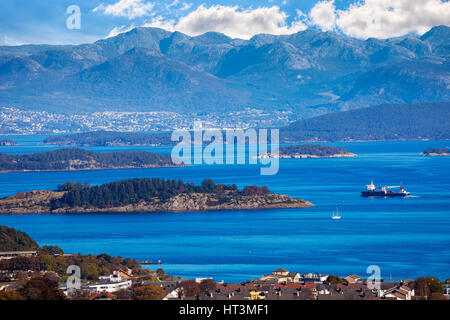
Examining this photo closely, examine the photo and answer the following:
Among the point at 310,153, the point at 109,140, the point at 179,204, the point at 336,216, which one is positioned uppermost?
the point at 109,140

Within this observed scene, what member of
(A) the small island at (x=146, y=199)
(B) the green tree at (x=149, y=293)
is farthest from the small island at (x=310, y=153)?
(B) the green tree at (x=149, y=293)

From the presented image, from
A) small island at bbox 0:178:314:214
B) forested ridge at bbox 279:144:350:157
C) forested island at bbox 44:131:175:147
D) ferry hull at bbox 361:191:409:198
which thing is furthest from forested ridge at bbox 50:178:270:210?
forested island at bbox 44:131:175:147

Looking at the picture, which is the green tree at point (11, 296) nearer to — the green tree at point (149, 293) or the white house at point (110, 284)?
the green tree at point (149, 293)

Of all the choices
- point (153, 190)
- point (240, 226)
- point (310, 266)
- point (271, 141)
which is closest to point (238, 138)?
point (271, 141)

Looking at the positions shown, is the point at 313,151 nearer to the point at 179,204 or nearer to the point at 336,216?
the point at 179,204

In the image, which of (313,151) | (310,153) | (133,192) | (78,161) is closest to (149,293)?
(133,192)

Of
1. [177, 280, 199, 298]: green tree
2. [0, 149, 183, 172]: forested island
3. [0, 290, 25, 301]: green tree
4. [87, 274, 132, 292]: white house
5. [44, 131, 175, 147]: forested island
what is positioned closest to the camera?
[0, 290, 25, 301]: green tree

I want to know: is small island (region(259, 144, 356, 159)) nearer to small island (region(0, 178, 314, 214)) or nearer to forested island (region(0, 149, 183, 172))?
forested island (region(0, 149, 183, 172))
